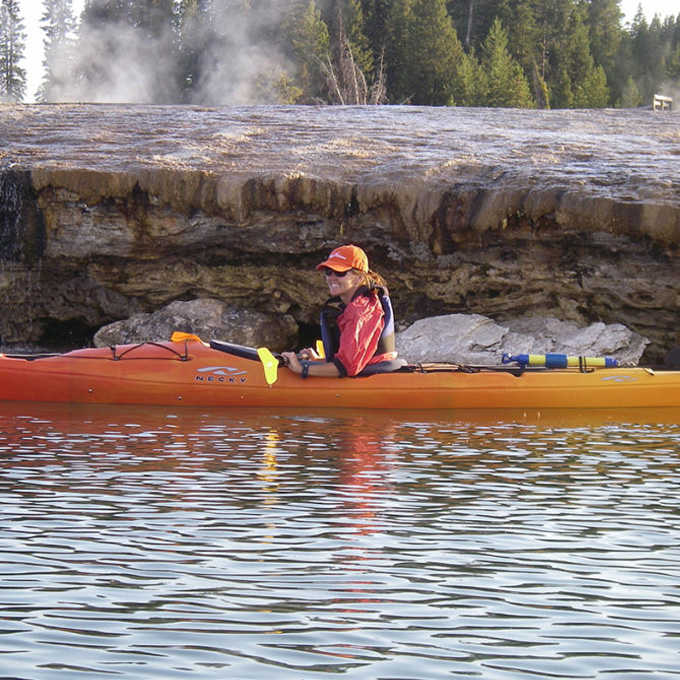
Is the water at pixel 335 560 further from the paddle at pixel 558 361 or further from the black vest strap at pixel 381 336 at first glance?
the paddle at pixel 558 361

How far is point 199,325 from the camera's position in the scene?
12.6 meters

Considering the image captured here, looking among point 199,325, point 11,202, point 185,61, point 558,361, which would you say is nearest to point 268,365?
point 558,361

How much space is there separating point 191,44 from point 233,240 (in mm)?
36541

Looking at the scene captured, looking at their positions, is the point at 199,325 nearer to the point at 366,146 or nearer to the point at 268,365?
the point at 366,146

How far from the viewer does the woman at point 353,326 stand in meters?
8.33

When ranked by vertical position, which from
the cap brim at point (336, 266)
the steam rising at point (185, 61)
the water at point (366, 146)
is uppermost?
the steam rising at point (185, 61)

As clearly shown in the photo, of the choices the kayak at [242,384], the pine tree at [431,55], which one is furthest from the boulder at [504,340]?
the pine tree at [431,55]

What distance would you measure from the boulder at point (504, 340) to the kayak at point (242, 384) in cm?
265

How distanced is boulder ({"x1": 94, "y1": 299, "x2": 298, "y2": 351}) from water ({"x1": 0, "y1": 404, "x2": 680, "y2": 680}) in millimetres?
5776

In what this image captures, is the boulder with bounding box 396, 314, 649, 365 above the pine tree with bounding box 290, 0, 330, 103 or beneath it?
beneath

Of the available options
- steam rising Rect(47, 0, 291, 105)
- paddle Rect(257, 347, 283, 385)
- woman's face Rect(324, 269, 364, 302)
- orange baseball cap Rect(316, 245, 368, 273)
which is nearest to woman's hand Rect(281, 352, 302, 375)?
paddle Rect(257, 347, 283, 385)

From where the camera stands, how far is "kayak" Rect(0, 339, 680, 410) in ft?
28.2

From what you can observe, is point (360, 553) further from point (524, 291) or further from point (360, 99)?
point (360, 99)

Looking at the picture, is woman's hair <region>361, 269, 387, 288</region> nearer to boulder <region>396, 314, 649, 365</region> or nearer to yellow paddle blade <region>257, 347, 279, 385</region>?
yellow paddle blade <region>257, 347, 279, 385</region>
